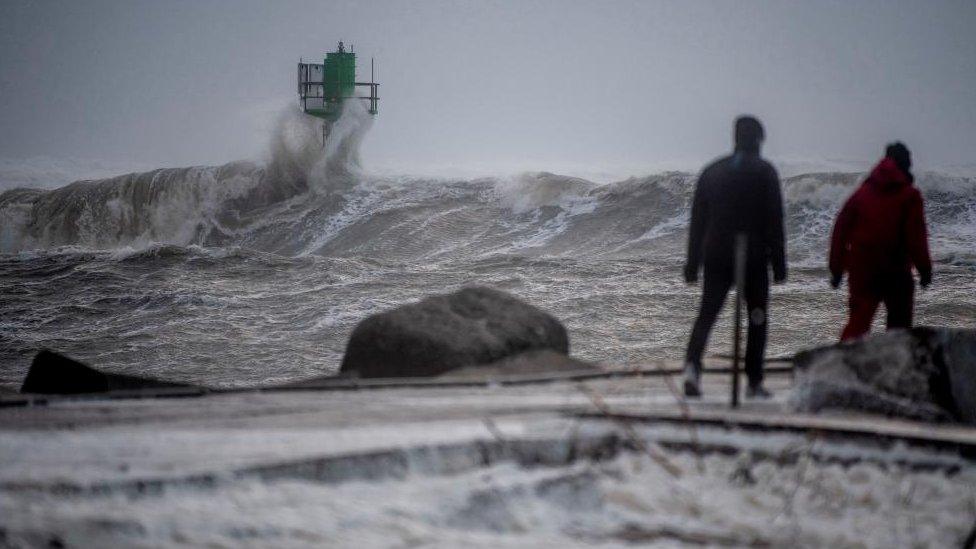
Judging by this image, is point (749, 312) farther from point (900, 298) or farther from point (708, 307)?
point (900, 298)

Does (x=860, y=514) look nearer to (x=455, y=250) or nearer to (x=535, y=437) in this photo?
(x=535, y=437)

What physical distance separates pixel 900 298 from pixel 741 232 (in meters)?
1.79

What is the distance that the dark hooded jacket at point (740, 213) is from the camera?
562 cm

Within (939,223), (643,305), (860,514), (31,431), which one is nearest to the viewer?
(860,514)

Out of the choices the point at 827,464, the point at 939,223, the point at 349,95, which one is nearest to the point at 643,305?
the point at 939,223

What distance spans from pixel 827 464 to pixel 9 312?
76.0 feet

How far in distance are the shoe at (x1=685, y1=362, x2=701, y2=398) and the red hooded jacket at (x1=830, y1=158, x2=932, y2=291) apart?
1747 millimetres

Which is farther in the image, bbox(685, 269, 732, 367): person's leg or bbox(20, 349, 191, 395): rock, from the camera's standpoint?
bbox(20, 349, 191, 395): rock

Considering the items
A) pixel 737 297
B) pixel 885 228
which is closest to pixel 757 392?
pixel 737 297

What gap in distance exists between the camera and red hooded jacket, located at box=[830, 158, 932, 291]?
6781mm

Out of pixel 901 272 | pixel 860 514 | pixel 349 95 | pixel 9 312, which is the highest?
pixel 349 95

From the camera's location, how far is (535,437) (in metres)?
4.13

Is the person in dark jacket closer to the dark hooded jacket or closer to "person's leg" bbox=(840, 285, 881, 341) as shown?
the dark hooded jacket

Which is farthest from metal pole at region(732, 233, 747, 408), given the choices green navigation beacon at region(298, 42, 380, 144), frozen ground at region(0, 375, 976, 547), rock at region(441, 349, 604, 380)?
green navigation beacon at region(298, 42, 380, 144)
